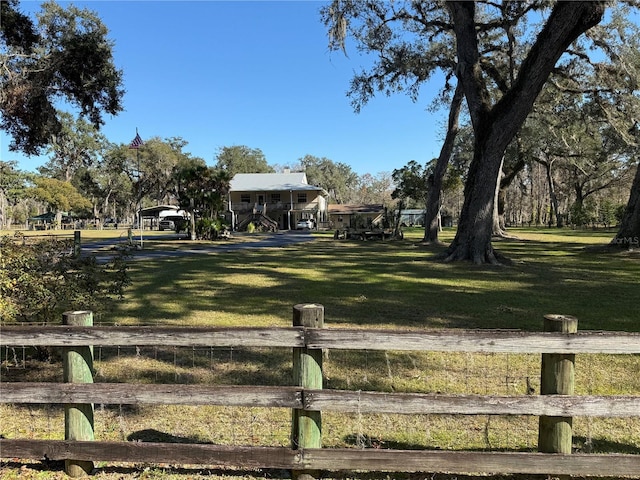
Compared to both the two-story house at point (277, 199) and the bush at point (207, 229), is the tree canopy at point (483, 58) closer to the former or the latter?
the bush at point (207, 229)

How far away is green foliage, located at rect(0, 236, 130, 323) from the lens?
459cm

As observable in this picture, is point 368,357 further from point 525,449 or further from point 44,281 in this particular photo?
point 44,281

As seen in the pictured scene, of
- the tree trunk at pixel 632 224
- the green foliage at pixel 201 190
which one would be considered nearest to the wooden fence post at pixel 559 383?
the tree trunk at pixel 632 224

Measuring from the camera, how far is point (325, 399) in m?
2.88

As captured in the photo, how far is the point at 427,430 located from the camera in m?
3.79

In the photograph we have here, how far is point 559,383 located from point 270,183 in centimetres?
5424

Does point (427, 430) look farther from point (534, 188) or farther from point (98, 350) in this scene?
point (534, 188)

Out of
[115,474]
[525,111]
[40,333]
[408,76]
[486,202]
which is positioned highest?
[408,76]

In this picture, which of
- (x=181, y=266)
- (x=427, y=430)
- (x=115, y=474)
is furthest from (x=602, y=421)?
(x=181, y=266)

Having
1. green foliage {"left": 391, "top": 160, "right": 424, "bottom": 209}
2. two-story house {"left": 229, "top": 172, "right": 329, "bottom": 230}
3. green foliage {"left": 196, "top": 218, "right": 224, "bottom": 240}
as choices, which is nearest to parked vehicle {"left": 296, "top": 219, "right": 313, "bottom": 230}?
two-story house {"left": 229, "top": 172, "right": 329, "bottom": 230}

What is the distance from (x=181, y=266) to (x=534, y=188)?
81041mm

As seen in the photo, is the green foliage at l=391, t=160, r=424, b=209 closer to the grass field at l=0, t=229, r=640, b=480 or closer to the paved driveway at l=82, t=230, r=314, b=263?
the paved driveway at l=82, t=230, r=314, b=263

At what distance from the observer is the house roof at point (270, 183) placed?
178 ft

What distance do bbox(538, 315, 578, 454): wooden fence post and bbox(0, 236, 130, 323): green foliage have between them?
4.66m
